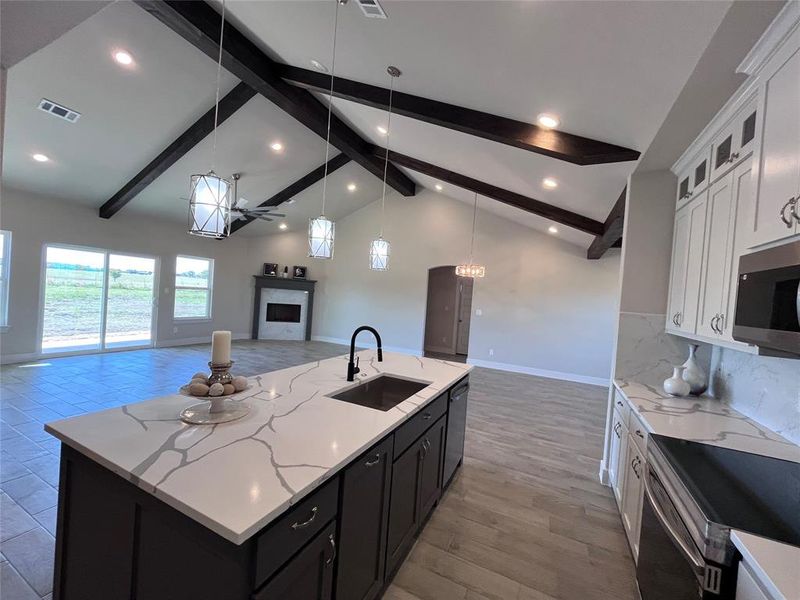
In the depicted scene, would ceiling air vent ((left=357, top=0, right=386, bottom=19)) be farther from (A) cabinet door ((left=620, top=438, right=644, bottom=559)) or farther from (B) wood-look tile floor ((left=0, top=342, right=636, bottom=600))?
(B) wood-look tile floor ((left=0, top=342, right=636, bottom=600))

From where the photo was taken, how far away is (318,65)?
3459mm

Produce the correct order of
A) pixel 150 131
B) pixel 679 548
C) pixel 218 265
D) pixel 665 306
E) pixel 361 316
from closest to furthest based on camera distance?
pixel 679 548, pixel 665 306, pixel 150 131, pixel 218 265, pixel 361 316

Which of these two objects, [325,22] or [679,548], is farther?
[325,22]

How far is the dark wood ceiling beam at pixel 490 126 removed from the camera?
8.42ft

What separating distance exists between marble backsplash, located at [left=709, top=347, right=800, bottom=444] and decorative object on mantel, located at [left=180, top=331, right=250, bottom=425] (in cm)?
265

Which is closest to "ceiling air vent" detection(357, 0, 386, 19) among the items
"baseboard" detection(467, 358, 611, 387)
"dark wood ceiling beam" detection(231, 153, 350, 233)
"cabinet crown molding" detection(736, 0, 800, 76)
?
"cabinet crown molding" detection(736, 0, 800, 76)

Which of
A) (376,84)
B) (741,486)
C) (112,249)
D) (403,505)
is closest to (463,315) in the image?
(376,84)

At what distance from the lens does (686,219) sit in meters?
2.40

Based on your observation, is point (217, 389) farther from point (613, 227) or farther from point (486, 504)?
point (613, 227)

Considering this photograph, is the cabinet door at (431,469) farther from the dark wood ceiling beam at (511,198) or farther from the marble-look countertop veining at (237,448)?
the dark wood ceiling beam at (511,198)

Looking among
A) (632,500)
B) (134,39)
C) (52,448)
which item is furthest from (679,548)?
(134,39)

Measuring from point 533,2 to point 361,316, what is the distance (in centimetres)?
791

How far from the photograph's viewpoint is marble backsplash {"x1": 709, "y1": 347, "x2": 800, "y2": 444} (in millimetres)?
1739

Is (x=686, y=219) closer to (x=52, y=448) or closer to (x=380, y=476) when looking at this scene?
(x=380, y=476)
